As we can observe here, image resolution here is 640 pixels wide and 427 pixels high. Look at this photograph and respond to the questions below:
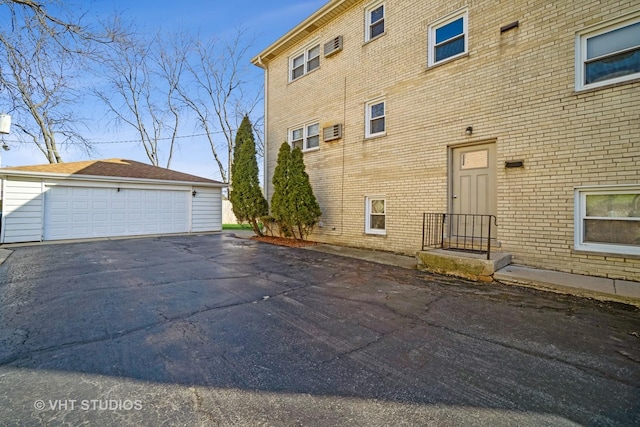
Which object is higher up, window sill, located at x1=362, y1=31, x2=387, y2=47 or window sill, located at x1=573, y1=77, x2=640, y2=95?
window sill, located at x1=362, y1=31, x2=387, y2=47

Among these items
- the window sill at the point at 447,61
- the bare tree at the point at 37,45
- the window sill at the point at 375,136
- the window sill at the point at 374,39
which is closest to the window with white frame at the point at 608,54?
the window sill at the point at 447,61

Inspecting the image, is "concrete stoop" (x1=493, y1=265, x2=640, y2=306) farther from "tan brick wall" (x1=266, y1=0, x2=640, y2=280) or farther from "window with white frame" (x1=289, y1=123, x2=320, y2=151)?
"window with white frame" (x1=289, y1=123, x2=320, y2=151)

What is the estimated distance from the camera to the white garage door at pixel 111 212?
431 inches

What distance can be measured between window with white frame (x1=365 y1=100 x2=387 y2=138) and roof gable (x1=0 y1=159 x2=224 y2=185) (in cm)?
924

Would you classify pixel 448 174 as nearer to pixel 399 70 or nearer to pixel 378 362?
pixel 399 70

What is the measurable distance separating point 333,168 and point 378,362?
25.8 feet

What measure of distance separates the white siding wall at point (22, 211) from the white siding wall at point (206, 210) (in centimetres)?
543

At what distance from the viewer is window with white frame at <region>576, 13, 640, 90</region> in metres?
4.76

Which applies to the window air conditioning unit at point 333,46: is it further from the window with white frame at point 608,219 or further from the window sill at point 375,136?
the window with white frame at point 608,219

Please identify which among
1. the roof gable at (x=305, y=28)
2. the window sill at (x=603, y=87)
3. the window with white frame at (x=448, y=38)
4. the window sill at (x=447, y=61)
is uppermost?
the roof gable at (x=305, y=28)

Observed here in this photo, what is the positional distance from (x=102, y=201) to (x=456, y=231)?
13099mm

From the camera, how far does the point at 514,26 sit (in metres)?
5.89

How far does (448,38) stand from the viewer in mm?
7059

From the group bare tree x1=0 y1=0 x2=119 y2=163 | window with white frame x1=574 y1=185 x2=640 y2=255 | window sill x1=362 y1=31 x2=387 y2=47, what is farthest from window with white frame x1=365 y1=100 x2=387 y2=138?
bare tree x1=0 y1=0 x2=119 y2=163
